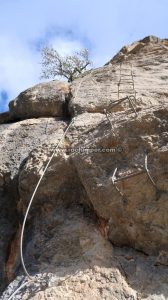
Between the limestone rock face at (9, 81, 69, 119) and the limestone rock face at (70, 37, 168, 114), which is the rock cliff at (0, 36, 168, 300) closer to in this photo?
the limestone rock face at (70, 37, 168, 114)

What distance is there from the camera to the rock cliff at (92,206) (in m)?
3.64

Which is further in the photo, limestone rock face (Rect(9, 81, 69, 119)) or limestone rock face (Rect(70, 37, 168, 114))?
limestone rock face (Rect(9, 81, 69, 119))

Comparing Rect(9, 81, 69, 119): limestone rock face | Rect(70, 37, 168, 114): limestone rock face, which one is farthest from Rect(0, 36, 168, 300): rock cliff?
Rect(9, 81, 69, 119): limestone rock face

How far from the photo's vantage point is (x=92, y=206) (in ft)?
13.9

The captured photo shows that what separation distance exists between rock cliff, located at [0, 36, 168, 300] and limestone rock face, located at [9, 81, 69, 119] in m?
0.59

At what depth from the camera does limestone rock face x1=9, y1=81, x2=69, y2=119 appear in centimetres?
626

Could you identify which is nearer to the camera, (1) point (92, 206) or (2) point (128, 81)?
(1) point (92, 206)

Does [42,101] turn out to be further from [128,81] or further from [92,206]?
[92,206]

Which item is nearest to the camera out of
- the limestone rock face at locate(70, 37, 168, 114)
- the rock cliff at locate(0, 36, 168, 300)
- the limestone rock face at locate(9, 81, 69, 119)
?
the rock cliff at locate(0, 36, 168, 300)

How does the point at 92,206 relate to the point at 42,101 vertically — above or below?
below

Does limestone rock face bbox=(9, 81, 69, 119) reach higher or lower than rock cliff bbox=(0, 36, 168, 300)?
higher

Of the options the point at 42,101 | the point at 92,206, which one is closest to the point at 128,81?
the point at 42,101

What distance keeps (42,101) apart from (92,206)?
2.54m

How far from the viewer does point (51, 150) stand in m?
4.78
